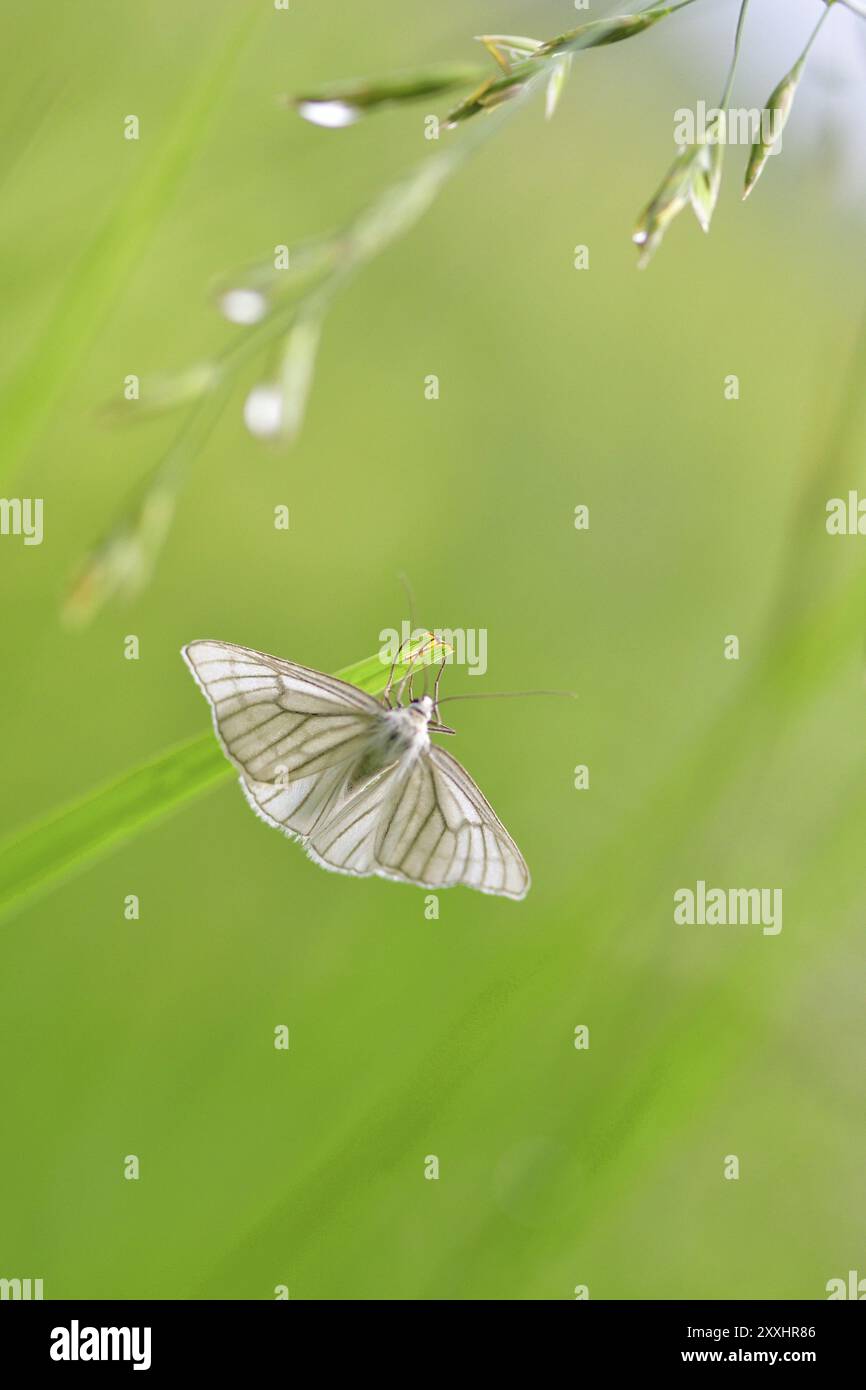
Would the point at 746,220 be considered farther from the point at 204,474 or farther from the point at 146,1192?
the point at 146,1192

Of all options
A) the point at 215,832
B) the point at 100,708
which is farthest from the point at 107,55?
the point at 215,832

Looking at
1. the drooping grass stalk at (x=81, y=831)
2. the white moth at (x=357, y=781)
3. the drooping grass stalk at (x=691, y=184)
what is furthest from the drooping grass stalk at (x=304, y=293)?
the white moth at (x=357, y=781)

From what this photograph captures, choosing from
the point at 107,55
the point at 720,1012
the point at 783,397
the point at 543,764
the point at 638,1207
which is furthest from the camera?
the point at 783,397

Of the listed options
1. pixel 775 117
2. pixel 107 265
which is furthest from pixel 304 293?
pixel 775 117

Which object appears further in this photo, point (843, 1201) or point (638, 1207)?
point (843, 1201)

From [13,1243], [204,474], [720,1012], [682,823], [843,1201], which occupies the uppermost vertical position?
[204,474]

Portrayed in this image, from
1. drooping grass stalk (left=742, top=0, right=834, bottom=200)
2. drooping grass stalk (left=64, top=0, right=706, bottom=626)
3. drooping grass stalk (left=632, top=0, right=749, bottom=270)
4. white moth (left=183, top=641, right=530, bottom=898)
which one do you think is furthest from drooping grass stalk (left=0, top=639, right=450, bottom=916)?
drooping grass stalk (left=742, top=0, right=834, bottom=200)

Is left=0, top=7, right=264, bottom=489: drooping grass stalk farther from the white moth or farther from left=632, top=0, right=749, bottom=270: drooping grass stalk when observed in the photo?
left=632, top=0, right=749, bottom=270: drooping grass stalk
